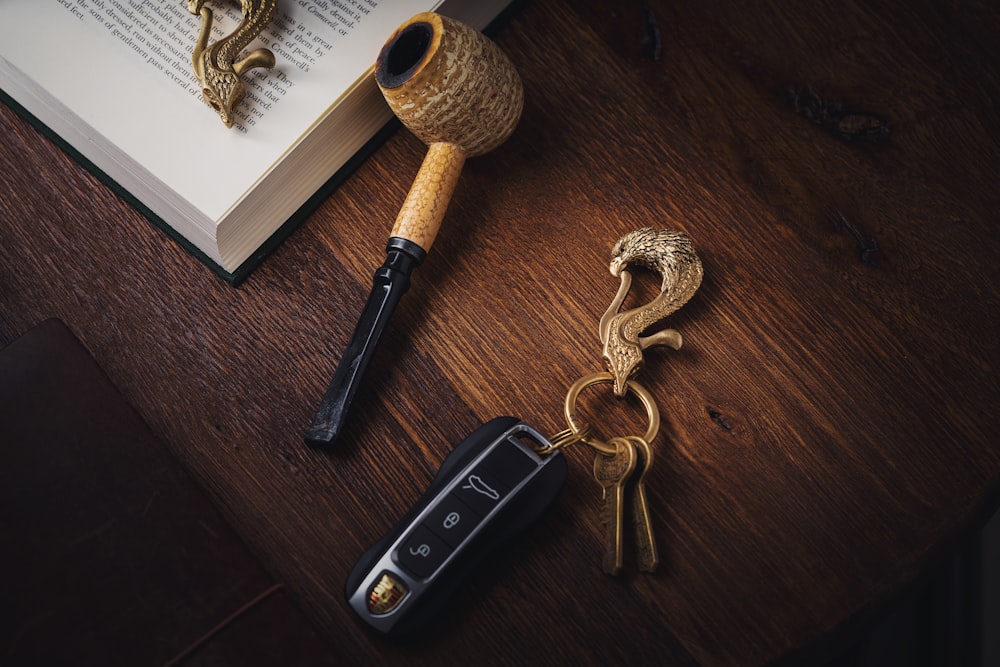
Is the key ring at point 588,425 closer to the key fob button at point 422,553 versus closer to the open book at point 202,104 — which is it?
the key fob button at point 422,553

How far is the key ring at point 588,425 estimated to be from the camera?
0.68m

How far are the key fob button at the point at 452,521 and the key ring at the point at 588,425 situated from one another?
0.11 metres

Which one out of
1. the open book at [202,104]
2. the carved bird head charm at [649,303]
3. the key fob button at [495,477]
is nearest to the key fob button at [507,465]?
the key fob button at [495,477]

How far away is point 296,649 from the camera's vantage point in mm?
598

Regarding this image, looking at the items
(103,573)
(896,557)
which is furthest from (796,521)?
(103,573)

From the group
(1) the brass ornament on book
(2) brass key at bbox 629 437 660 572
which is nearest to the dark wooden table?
(2) brass key at bbox 629 437 660 572

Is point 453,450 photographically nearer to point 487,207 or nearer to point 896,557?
point 487,207

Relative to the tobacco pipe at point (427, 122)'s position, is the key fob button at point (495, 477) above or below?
below

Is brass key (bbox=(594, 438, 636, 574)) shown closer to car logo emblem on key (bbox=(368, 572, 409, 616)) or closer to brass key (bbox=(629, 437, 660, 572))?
brass key (bbox=(629, 437, 660, 572))

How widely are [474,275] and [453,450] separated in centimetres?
16

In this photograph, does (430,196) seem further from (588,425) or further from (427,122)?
(588,425)

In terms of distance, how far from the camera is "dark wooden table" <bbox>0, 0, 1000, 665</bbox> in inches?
26.6

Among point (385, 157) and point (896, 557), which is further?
point (385, 157)

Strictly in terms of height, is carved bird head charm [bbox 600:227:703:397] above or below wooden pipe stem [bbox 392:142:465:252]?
below
